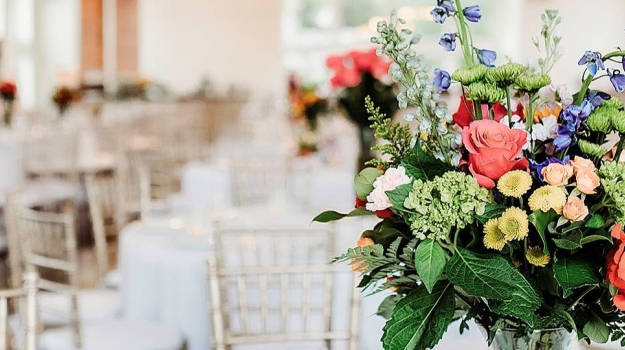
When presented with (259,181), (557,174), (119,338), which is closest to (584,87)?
(557,174)

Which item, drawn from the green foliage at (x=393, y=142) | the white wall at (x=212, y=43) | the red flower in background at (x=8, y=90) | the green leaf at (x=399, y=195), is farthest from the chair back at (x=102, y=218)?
the white wall at (x=212, y=43)

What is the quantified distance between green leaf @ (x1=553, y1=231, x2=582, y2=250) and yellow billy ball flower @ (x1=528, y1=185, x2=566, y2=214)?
0.03m

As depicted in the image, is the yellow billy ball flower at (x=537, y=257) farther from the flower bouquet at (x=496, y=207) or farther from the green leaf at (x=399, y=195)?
the green leaf at (x=399, y=195)

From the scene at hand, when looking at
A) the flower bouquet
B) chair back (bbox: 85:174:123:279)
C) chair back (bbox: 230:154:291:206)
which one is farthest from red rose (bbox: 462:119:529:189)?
chair back (bbox: 230:154:291:206)

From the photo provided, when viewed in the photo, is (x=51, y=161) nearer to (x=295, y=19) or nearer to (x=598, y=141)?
(x=598, y=141)

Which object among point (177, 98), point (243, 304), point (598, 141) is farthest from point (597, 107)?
point (177, 98)

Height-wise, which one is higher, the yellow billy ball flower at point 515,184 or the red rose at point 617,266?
the yellow billy ball flower at point 515,184

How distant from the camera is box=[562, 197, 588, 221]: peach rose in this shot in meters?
1.07

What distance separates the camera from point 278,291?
9.46ft

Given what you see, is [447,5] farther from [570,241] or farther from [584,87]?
[570,241]

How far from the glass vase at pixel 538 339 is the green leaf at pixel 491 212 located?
0.18 meters

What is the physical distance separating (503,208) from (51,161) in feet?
19.1

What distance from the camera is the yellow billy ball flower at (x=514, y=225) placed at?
1.08 m

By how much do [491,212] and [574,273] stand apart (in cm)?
12
